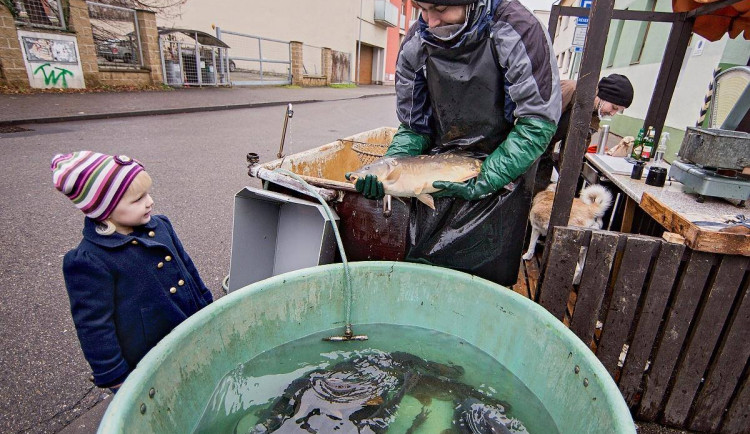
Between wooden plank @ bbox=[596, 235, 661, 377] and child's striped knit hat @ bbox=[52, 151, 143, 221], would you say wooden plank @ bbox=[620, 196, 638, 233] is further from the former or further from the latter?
child's striped knit hat @ bbox=[52, 151, 143, 221]

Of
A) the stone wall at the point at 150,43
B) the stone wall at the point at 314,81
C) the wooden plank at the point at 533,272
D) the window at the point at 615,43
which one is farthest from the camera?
the stone wall at the point at 314,81

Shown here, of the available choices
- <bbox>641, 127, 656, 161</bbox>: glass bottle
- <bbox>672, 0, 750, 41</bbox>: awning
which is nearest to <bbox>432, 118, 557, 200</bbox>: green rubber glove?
<bbox>641, 127, 656, 161</bbox>: glass bottle

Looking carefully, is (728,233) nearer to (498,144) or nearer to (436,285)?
(498,144)

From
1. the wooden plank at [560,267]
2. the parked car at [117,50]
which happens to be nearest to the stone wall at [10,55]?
the parked car at [117,50]

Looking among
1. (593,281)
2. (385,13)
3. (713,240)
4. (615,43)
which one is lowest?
(593,281)

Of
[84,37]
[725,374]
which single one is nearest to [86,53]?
[84,37]

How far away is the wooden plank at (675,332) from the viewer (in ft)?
6.50

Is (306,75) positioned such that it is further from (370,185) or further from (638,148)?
(370,185)

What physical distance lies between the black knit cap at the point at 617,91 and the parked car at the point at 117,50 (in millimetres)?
15093

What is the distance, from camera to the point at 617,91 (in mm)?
3906

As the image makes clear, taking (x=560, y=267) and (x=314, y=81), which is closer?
(x=560, y=267)

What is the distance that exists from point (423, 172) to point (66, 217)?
168 inches

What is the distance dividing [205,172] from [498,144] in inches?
203

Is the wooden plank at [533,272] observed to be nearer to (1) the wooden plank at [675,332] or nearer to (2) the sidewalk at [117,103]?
(1) the wooden plank at [675,332]
